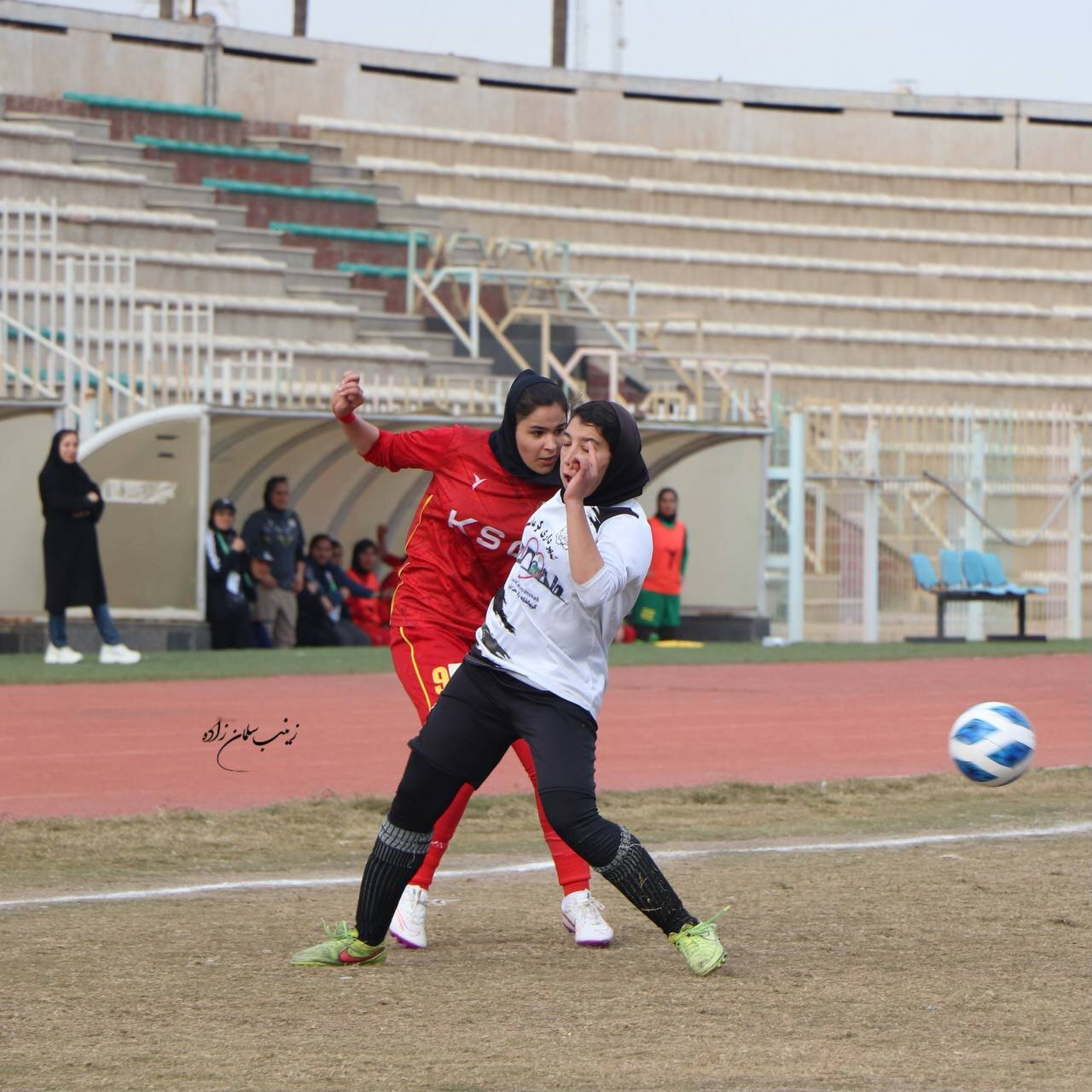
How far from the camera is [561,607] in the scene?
5.89 meters

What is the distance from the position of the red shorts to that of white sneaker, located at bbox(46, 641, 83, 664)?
11.7 meters

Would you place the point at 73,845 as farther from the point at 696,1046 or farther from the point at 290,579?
the point at 290,579

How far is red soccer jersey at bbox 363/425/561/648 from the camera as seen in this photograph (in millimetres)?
6754

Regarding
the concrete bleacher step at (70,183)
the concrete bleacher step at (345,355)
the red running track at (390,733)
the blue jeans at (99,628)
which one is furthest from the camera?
the concrete bleacher step at (70,183)

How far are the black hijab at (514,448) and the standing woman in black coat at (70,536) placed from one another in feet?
38.0

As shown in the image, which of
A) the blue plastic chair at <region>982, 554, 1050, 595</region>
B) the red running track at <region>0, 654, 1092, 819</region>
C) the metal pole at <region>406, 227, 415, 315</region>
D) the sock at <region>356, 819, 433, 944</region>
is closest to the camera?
the sock at <region>356, 819, 433, 944</region>

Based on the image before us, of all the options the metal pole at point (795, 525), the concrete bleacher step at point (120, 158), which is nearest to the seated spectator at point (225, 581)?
the metal pole at point (795, 525)

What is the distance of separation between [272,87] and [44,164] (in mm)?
7628

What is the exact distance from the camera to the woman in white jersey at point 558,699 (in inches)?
230

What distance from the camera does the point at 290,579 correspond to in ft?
66.8

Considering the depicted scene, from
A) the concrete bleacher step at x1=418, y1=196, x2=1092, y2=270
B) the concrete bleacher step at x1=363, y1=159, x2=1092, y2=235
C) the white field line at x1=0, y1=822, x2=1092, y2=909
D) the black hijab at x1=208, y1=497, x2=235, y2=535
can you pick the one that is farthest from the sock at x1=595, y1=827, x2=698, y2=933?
the concrete bleacher step at x1=363, y1=159, x2=1092, y2=235

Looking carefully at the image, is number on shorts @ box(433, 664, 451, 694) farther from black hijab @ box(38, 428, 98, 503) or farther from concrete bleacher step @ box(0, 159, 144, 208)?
concrete bleacher step @ box(0, 159, 144, 208)

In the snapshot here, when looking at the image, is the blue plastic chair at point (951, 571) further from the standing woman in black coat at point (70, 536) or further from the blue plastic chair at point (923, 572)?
the standing woman in black coat at point (70, 536)

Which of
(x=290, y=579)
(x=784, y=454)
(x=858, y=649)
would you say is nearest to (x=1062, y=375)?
(x=784, y=454)
